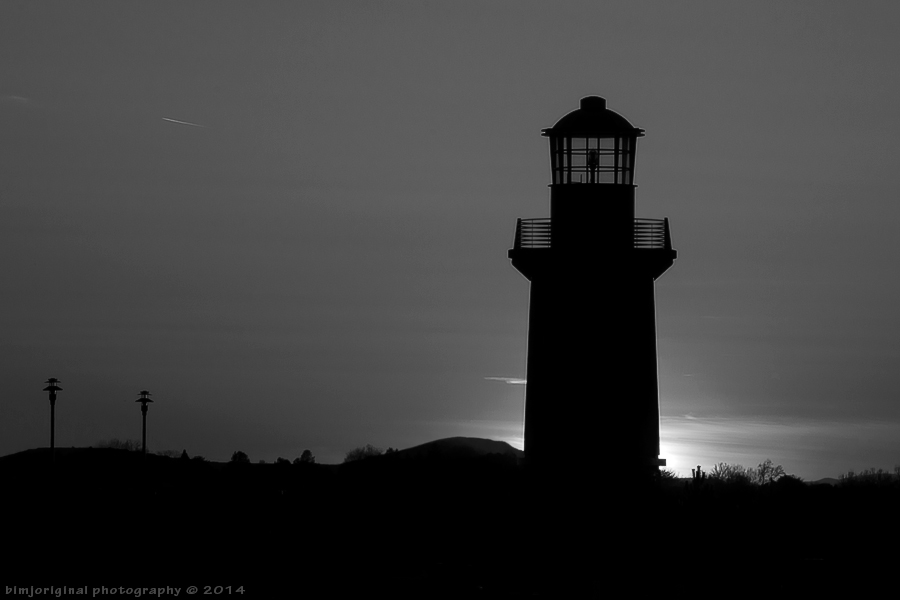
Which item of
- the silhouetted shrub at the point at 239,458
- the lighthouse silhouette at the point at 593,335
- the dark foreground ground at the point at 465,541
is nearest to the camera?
the dark foreground ground at the point at 465,541

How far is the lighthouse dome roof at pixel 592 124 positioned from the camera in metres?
42.9

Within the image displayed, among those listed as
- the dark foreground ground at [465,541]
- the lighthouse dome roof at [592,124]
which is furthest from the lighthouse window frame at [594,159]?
the dark foreground ground at [465,541]

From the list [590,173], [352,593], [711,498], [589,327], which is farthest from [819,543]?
[352,593]

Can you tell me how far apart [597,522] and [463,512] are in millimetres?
6920

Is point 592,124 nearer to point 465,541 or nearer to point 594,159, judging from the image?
point 594,159

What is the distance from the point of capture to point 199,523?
49.8 m

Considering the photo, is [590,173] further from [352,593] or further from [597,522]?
[352,593]

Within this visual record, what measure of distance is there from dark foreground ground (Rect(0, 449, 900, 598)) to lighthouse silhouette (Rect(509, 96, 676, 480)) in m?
1.04

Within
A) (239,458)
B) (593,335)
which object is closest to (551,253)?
(593,335)

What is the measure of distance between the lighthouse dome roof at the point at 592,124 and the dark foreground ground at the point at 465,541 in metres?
9.35

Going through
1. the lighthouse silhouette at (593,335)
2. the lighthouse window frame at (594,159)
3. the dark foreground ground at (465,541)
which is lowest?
the dark foreground ground at (465,541)

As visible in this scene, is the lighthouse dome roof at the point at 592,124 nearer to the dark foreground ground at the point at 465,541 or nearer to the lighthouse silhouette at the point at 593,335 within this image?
the lighthouse silhouette at the point at 593,335

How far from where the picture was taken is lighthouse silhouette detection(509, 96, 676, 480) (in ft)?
138

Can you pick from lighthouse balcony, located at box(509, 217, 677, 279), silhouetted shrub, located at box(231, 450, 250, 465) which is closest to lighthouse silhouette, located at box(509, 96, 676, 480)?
lighthouse balcony, located at box(509, 217, 677, 279)
